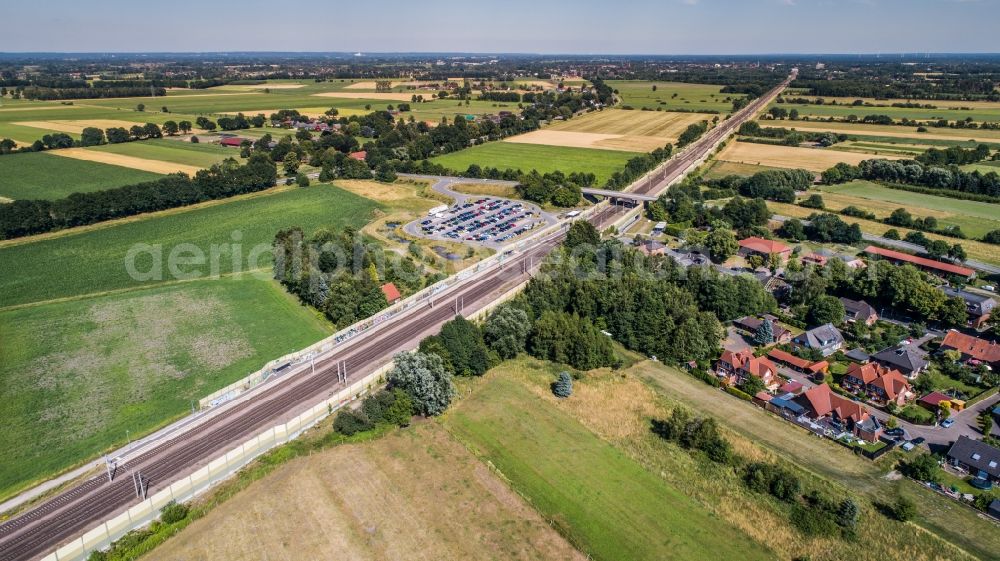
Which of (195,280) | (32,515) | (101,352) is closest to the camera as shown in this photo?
(32,515)

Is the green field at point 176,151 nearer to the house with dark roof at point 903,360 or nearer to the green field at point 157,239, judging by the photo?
the green field at point 157,239

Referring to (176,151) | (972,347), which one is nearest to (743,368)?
(972,347)

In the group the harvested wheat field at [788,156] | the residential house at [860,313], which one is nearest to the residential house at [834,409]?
the residential house at [860,313]

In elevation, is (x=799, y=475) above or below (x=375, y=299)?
below

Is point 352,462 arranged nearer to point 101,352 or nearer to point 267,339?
point 267,339

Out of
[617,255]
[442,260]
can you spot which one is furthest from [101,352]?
[617,255]

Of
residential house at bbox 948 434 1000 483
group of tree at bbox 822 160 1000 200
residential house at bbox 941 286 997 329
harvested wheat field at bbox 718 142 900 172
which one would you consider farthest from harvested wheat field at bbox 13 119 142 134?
residential house at bbox 948 434 1000 483

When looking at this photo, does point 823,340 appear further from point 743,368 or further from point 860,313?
point 743,368
